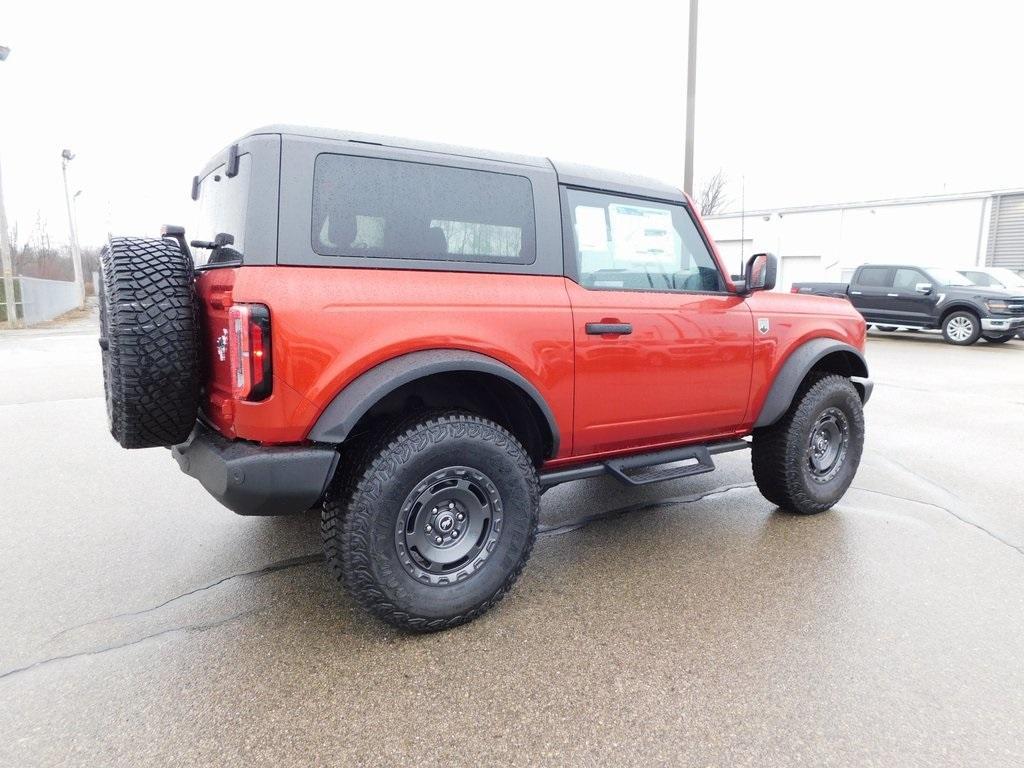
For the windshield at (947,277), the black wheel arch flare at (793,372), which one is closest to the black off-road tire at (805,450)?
the black wheel arch flare at (793,372)

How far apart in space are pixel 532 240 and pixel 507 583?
1.52 metres

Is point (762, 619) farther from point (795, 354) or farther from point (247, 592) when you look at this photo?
point (247, 592)

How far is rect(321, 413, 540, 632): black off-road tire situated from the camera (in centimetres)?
241

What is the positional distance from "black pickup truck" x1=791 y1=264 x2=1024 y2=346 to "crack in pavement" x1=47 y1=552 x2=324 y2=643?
1328 centimetres

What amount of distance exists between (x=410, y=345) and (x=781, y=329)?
7.60ft

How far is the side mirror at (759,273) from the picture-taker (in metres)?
3.34

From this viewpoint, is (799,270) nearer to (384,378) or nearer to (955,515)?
(955,515)

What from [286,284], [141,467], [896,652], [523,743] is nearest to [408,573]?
[523,743]

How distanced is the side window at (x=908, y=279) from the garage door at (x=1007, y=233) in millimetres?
10941

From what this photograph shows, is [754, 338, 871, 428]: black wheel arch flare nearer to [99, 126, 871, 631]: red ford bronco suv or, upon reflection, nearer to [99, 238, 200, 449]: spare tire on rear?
[99, 126, 871, 631]: red ford bronco suv

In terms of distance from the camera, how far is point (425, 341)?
2.50 m

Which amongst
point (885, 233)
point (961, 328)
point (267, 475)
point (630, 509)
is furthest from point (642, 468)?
point (885, 233)

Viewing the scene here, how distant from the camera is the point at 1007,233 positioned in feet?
72.5

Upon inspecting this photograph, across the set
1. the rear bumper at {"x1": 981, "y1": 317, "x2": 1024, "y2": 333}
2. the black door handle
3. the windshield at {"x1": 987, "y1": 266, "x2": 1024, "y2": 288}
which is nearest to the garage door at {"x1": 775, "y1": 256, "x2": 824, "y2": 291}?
the windshield at {"x1": 987, "y1": 266, "x2": 1024, "y2": 288}
